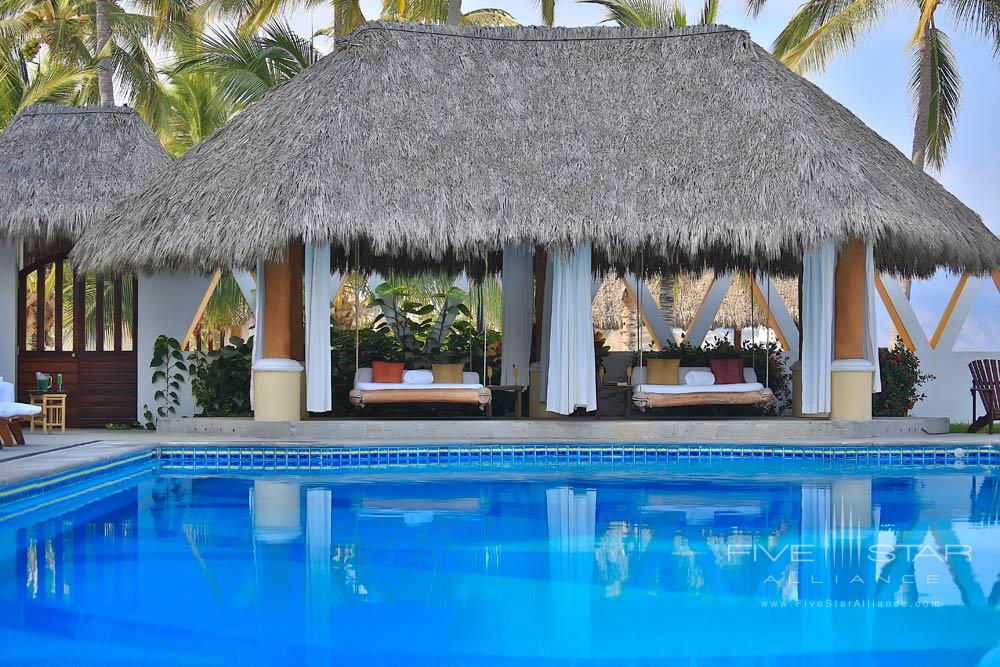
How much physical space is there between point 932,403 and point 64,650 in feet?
33.8

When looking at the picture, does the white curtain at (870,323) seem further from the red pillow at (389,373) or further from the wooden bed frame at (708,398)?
the red pillow at (389,373)

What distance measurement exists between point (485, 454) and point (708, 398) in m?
2.12

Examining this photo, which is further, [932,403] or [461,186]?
[932,403]

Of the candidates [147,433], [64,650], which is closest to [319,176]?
[147,433]

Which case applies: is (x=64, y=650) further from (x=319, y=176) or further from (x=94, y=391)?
(x=94, y=391)

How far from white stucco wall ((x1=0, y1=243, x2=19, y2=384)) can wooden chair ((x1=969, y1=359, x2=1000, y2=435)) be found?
815 centimetres

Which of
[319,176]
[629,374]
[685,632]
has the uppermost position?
Answer: [319,176]

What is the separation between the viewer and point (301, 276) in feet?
35.1

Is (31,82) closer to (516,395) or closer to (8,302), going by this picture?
(8,302)

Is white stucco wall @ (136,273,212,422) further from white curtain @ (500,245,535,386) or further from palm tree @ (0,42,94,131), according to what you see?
palm tree @ (0,42,94,131)

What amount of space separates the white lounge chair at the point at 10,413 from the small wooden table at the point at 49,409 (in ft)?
3.65

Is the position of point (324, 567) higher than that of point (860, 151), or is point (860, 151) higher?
point (860, 151)

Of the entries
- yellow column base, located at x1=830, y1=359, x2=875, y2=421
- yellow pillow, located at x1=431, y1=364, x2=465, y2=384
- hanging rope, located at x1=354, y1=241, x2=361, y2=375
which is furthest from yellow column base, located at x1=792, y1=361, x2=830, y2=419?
hanging rope, located at x1=354, y1=241, x2=361, y2=375

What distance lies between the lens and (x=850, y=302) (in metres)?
9.49
